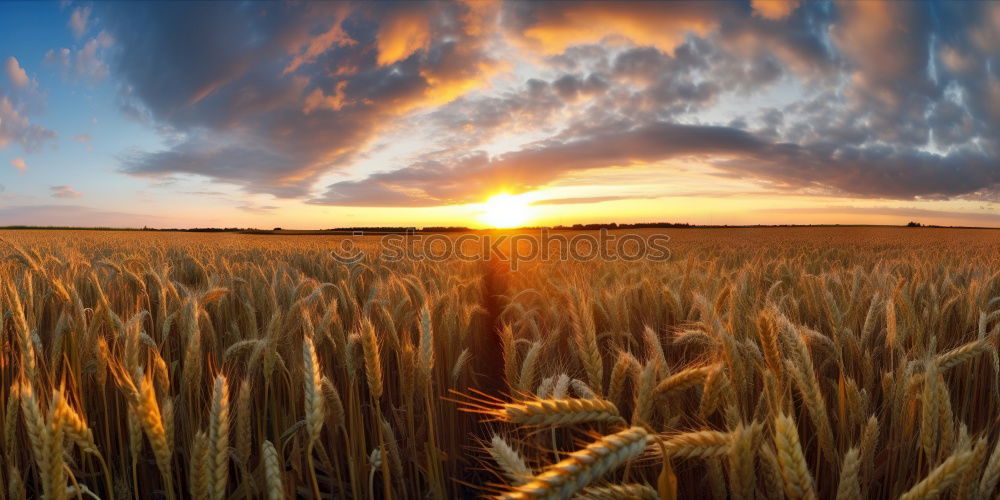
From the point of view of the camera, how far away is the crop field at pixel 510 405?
1.11m

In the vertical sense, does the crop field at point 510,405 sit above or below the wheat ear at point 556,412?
below

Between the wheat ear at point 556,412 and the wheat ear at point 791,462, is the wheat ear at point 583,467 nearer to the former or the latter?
the wheat ear at point 556,412

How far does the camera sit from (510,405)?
934 millimetres

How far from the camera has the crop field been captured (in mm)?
1108

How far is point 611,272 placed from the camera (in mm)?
5820

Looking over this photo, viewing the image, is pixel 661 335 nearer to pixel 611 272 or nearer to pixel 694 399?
pixel 694 399

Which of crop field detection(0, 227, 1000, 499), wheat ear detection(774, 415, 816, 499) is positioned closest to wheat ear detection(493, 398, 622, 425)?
crop field detection(0, 227, 1000, 499)

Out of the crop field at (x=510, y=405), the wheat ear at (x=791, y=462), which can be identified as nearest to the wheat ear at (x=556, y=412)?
the crop field at (x=510, y=405)

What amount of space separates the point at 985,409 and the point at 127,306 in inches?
198

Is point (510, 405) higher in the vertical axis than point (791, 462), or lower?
higher

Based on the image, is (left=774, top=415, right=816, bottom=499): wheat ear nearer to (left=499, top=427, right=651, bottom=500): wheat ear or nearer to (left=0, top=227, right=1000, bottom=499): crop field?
(left=0, top=227, right=1000, bottom=499): crop field

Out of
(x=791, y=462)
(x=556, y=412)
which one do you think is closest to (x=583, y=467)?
(x=556, y=412)

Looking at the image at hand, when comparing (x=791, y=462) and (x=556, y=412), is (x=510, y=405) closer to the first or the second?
(x=556, y=412)

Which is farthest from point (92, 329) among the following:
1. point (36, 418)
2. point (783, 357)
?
point (783, 357)
